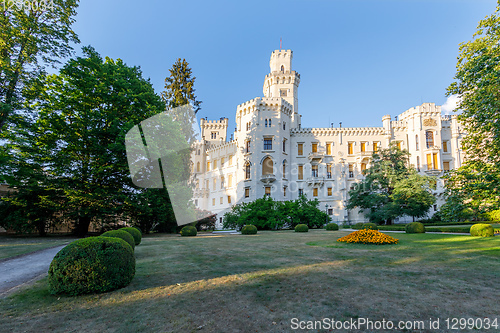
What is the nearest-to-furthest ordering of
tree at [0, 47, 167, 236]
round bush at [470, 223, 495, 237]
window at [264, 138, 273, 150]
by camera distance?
round bush at [470, 223, 495, 237], tree at [0, 47, 167, 236], window at [264, 138, 273, 150]

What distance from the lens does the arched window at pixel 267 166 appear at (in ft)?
140

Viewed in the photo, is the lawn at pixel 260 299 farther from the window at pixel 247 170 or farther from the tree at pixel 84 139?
the window at pixel 247 170

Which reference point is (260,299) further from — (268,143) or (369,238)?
(268,143)

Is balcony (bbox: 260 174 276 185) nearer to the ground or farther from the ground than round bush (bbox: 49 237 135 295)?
farther from the ground

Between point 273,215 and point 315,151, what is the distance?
18542mm

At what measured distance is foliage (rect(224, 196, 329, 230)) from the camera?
31.5 m

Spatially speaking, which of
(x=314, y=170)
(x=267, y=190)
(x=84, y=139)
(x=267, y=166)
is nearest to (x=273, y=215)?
(x=267, y=190)

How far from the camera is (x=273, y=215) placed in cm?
3194

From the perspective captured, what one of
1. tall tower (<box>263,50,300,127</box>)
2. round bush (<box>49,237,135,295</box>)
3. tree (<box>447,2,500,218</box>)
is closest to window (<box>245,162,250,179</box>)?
tall tower (<box>263,50,300,127</box>)

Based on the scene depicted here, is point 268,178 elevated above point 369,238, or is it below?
above

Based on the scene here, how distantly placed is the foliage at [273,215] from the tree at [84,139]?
45.7 feet

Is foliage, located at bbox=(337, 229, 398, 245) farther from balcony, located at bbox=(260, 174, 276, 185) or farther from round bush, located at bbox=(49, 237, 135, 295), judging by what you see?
balcony, located at bbox=(260, 174, 276, 185)

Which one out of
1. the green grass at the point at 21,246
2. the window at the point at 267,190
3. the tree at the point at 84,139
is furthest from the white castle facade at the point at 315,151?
the green grass at the point at 21,246

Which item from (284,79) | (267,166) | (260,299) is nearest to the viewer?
(260,299)
